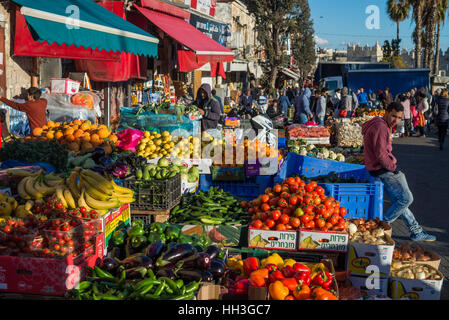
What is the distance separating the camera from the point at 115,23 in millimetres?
7906

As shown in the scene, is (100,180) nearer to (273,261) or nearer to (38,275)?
(38,275)

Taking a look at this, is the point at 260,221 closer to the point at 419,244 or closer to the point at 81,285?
the point at 81,285

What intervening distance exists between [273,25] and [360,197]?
88.6 feet

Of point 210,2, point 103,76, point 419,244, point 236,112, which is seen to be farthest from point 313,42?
point 419,244

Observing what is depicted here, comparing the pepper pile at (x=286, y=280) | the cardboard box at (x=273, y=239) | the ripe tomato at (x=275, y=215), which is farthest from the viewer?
the ripe tomato at (x=275, y=215)

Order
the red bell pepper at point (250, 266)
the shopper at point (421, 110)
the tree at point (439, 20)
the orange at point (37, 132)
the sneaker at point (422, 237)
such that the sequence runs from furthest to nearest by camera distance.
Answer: the tree at point (439, 20) < the shopper at point (421, 110) < the orange at point (37, 132) < the sneaker at point (422, 237) < the red bell pepper at point (250, 266)

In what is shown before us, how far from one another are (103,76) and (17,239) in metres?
6.83

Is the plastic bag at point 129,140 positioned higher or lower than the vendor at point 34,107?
lower

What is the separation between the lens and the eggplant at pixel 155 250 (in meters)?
4.46

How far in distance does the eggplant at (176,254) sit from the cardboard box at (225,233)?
1017 mm

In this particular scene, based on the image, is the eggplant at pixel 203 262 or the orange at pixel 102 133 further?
the orange at pixel 102 133

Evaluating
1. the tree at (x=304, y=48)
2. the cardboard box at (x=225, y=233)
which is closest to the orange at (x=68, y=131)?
the cardboard box at (x=225, y=233)

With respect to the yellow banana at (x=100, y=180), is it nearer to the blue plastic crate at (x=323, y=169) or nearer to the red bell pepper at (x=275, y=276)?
the red bell pepper at (x=275, y=276)

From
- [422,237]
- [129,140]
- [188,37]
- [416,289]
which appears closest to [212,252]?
[416,289]
